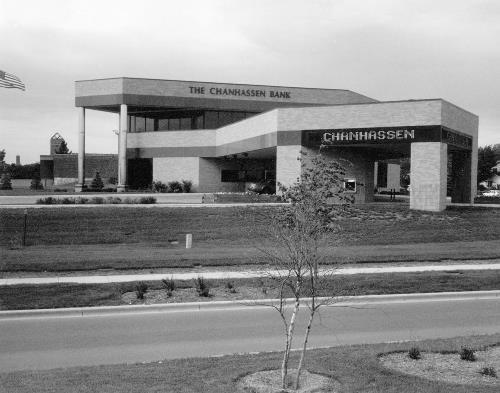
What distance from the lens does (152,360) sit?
823cm

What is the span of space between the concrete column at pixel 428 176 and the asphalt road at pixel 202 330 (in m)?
17.7

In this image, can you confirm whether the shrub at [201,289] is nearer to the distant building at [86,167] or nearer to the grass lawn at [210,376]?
the grass lawn at [210,376]

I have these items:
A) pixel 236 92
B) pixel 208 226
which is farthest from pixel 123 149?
pixel 208 226

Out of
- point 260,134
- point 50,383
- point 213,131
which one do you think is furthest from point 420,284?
point 213,131

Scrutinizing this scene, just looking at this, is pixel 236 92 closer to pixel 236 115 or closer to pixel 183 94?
pixel 236 115

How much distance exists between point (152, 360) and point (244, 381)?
1845 millimetres

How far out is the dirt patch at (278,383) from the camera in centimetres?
654

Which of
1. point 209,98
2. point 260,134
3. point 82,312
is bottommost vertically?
point 82,312

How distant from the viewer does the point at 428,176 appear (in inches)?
1174

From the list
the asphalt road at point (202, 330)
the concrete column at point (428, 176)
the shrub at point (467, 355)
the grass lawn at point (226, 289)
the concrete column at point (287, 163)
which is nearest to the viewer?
the shrub at point (467, 355)

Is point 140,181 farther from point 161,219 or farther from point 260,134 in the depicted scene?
point 161,219

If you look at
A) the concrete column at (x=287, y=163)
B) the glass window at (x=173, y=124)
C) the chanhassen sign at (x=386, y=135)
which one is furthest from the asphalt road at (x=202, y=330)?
the glass window at (x=173, y=124)

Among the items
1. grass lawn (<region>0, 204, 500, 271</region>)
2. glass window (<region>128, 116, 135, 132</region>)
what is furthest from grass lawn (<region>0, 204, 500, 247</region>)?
glass window (<region>128, 116, 135, 132</region>)

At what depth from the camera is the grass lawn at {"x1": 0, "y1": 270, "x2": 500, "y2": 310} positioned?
11.9m
